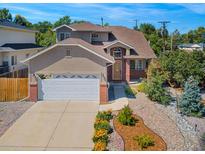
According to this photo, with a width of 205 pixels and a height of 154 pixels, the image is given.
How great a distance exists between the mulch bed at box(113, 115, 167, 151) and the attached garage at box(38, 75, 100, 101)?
4.92 metres

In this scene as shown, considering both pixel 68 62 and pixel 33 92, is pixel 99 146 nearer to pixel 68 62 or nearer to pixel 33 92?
pixel 33 92

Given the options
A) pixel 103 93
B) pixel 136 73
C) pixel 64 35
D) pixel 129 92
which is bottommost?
pixel 129 92

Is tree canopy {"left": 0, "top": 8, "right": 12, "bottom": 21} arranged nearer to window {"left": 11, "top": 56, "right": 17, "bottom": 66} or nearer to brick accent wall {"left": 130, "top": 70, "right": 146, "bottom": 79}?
window {"left": 11, "top": 56, "right": 17, "bottom": 66}

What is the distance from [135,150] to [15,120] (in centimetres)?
737

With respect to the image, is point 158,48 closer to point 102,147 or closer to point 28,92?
point 28,92

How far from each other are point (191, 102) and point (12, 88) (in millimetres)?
11518

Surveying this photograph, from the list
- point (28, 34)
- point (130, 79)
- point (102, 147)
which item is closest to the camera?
point (102, 147)

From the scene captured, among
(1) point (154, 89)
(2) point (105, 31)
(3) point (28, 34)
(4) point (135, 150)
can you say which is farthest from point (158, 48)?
(4) point (135, 150)

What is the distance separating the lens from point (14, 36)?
3488 centimetres

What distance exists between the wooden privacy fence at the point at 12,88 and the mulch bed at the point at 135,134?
7617 millimetres

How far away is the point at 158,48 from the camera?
4350 centimetres

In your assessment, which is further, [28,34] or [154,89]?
[28,34]

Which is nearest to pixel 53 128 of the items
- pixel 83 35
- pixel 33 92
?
pixel 33 92

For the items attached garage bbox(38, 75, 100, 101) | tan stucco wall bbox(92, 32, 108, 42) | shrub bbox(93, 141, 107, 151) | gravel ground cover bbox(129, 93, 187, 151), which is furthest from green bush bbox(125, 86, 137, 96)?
shrub bbox(93, 141, 107, 151)
